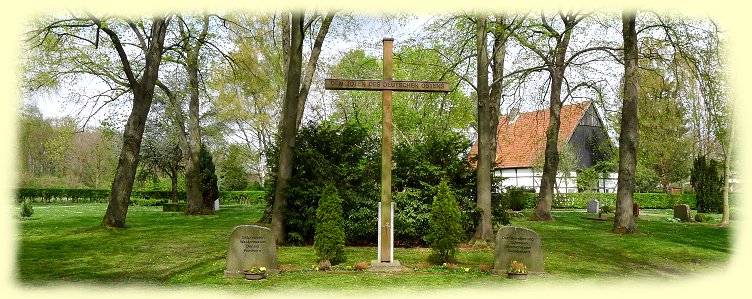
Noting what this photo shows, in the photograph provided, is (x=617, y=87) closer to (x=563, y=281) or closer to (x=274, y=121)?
(x=563, y=281)

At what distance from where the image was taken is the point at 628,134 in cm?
1922

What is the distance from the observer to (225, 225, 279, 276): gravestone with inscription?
10297 mm

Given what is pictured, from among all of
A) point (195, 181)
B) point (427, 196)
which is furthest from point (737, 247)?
point (195, 181)

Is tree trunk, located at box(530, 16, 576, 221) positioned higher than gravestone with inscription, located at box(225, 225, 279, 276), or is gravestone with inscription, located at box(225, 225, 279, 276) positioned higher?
tree trunk, located at box(530, 16, 576, 221)

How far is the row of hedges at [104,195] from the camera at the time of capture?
43844mm

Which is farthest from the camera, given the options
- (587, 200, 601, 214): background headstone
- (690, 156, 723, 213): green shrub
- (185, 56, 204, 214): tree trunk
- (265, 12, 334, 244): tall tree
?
(690, 156, 723, 213): green shrub

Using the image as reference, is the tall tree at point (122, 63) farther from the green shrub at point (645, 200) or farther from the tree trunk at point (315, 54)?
the green shrub at point (645, 200)

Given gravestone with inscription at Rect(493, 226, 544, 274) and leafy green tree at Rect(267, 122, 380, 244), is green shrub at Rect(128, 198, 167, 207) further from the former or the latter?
gravestone with inscription at Rect(493, 226, 544, 274)

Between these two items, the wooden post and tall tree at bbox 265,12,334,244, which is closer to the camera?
the wooden post

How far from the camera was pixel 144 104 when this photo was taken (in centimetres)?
1886

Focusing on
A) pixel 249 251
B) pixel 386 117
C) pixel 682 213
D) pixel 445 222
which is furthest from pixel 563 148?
pixel 249 251

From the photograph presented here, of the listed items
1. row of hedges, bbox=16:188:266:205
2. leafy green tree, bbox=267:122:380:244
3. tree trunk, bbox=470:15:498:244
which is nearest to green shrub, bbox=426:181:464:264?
tree trunk, bbox=470:15:498:244

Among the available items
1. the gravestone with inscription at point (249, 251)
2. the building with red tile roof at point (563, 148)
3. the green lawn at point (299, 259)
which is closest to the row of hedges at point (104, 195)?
the building with red tile roof at point (563, 148)

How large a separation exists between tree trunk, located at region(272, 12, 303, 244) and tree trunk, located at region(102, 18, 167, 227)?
5908mm
